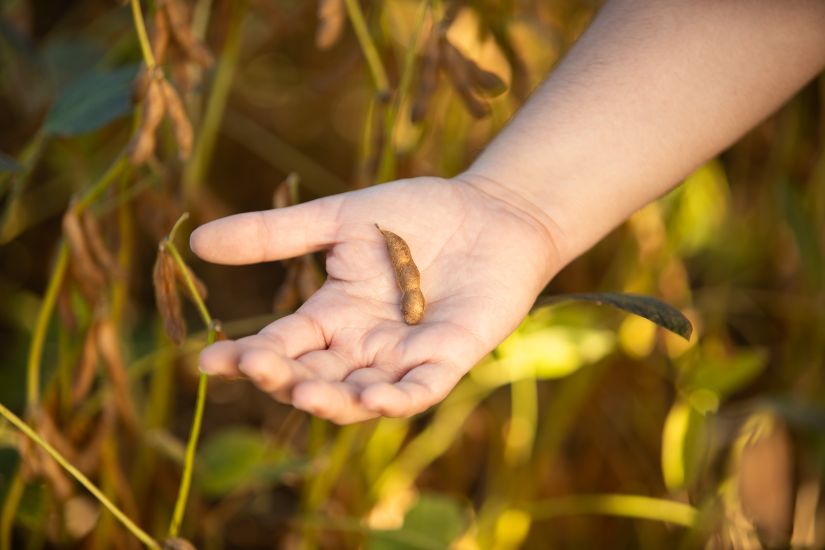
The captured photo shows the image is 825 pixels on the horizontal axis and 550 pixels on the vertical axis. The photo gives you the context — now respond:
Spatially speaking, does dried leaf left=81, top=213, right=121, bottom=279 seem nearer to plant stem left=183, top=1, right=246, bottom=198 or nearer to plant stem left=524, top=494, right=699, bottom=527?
plant stem left=183, top=1, right=246, bottom=198

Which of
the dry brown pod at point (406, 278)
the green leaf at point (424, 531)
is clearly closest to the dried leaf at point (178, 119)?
the dry brown pod at point (406, 278)

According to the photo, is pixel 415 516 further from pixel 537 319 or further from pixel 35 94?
pixel 35 94

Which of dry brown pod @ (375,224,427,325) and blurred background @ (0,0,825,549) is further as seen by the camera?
blurred background @ (0,0,825,549)

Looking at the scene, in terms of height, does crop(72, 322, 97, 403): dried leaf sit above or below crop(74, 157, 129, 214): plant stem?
below

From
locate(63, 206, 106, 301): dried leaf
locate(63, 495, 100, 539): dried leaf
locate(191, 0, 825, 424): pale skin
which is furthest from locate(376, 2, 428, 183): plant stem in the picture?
locate(63, 495, 100, 539): dried leaf

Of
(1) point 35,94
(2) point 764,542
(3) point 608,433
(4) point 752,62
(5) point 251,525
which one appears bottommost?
(5) point 251,525

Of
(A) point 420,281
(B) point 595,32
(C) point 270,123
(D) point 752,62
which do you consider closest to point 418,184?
(A) point 420,281

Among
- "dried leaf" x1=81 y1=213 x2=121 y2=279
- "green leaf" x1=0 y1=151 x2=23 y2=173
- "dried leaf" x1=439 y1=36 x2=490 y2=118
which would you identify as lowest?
"dried leaf" x1=81 y1=213 x2=121 y2=279

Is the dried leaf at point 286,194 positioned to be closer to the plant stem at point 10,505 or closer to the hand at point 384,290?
the hand at point 384,290
